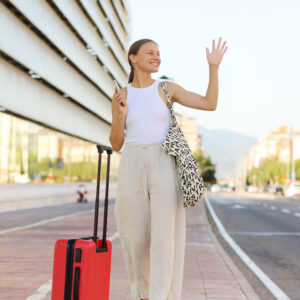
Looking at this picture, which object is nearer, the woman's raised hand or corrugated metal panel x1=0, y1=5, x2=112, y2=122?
the woman's raised hand

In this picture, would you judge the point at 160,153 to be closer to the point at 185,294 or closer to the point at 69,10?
the point at 185,294

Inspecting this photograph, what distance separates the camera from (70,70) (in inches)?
1559

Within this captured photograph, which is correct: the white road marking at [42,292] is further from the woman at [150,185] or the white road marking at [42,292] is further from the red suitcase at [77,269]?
the woman at [150,185]

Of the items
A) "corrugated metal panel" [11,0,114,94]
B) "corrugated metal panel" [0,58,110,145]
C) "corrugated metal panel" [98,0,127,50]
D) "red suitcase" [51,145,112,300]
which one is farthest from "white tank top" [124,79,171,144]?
"corrugated metal panel" [98,0,127,50]

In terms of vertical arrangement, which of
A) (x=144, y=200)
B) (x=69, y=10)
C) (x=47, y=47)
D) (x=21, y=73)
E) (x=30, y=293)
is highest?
(x=69, y=10)

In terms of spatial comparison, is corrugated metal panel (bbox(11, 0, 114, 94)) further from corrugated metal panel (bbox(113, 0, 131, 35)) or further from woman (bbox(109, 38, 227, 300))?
woman (bbox(109, 38, 227, 300))

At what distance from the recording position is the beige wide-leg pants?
3.70 meters

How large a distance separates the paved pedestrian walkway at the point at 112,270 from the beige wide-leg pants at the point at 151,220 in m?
2.28

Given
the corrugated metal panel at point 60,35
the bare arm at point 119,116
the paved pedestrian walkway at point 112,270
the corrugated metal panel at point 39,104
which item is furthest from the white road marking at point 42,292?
the corrugated metal panel at point 60,35

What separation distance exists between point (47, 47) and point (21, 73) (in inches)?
187

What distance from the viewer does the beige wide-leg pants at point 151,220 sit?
3703 mm

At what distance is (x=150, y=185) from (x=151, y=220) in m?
0.20

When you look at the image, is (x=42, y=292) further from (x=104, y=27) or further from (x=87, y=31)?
(x=104, y=27)

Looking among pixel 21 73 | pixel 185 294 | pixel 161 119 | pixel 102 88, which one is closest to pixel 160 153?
pixel 161 119
